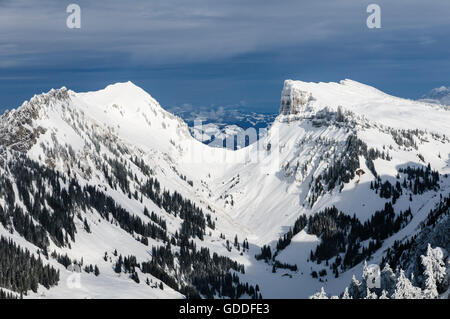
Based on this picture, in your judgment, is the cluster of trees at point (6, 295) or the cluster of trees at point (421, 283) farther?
the cluster of trees at point (6, 295)

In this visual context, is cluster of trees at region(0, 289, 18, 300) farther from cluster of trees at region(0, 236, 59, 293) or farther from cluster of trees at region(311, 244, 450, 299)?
cluster of trees at region(311, 244, 450, 299)

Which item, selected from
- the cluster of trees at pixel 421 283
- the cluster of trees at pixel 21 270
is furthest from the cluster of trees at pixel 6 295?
the cluster of trees at pixel 421 283

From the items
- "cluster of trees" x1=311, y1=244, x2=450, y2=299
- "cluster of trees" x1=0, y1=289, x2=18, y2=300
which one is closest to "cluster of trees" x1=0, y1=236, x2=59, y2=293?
"cluster of trees" x1=0, y1=289, x2=18, y2=300

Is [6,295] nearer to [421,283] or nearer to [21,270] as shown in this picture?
[21,270]

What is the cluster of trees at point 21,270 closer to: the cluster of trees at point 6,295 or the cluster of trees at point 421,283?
the cluster of trees at point 6,295

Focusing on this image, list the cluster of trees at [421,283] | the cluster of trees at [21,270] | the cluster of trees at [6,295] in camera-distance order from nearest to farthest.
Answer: the cluster of trees at [421,283], the cluster of trees at [6,295], the cluster of trees at [21,270]

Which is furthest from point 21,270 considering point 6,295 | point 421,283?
point 421,283
